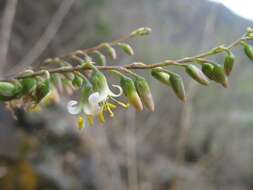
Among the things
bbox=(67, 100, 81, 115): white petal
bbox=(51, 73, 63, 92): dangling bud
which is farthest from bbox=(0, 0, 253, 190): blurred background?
bbox=(67, 100, 81, 115): white petal

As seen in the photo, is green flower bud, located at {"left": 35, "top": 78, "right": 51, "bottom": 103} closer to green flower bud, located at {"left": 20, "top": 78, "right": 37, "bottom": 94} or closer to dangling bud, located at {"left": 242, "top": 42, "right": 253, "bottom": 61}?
green flower bud, located at {"left": 20, "top": 78, "right": 37, "bottom": 94}

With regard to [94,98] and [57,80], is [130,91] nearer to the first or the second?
[94,98]

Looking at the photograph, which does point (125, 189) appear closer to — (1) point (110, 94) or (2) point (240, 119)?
(2) point (240, 119)

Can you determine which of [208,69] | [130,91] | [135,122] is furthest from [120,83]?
[135,122]

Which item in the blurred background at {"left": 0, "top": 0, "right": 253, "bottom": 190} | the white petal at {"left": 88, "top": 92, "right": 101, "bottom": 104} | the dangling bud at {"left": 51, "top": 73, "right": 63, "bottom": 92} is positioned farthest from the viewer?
the blurred background at {"left": 0, "top": 0, "right": 253, "bottom": 190}

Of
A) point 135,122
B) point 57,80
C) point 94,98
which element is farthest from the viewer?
point 135,122

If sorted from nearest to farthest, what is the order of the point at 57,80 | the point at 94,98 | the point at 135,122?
the point at 94,98 < the point at 57,80 < the point at 135,122
